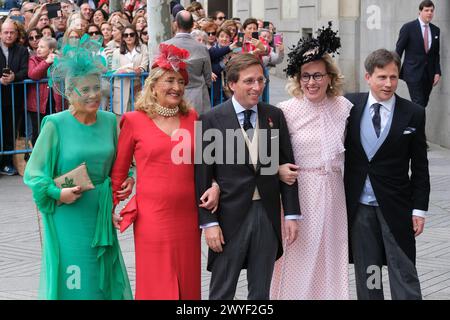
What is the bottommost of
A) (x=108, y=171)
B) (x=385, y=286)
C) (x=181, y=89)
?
(x=385, y=286)

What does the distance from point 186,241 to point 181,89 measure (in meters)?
0.88

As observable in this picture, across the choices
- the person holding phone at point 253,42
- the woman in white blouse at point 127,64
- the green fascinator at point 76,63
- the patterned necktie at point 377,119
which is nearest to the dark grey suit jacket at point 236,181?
the patterned necktie at point 377,119

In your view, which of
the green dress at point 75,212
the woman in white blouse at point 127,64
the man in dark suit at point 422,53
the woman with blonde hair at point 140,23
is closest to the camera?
the green dress at point 75,212

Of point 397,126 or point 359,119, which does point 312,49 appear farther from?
point 397,126

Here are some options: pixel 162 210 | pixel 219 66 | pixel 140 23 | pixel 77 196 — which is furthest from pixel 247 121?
pixel 140 23

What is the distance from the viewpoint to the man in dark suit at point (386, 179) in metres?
6.20

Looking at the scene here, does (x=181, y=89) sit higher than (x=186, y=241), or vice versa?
(x=181, y=89)

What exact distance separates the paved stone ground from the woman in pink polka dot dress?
1.24 m

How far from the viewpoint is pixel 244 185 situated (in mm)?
5945

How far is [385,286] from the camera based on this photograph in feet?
26.1

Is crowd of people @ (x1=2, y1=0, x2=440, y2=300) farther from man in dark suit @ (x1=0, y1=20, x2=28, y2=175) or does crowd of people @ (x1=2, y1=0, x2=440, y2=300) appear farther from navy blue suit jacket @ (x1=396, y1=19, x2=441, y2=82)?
navy blue suit jacket @ (x1=396, y1=19, x2=441, y2=82)

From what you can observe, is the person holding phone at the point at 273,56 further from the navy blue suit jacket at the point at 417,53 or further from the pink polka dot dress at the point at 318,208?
the pink polka dot dress at the point at 318,208

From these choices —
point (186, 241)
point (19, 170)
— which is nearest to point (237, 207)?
point (186, 241)
